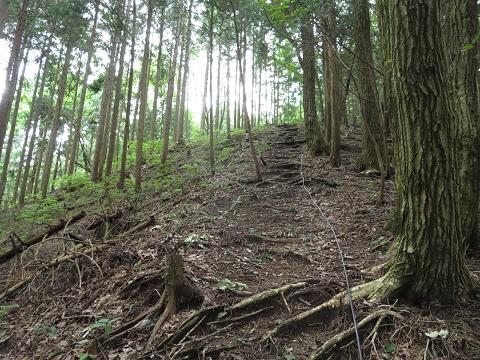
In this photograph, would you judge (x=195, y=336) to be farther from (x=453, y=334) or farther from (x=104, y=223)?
(x=104, y=223)

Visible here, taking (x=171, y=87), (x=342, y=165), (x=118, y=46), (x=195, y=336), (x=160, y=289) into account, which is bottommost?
(x=195, y=336)

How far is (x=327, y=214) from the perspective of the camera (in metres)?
6.68

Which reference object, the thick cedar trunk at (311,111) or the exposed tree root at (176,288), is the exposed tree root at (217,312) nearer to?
the exposed tree root at (176,288)

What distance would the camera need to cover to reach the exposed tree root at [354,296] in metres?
3.40

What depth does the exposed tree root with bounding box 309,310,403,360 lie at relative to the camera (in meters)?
2.99

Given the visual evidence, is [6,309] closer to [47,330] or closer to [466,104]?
[47,330]

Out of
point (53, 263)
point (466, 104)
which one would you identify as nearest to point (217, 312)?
point (53, 263)

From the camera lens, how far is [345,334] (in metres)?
3.08

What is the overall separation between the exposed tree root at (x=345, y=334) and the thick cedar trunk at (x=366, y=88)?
16.1 ft

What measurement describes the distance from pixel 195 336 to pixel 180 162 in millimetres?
11481

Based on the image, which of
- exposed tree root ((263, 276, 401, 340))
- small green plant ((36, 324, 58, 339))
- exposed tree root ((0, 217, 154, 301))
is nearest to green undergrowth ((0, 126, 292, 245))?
exposed tree root ((0, 217, 154, 301))

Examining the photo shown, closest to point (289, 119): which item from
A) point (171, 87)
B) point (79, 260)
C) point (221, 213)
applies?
point (171, 87)

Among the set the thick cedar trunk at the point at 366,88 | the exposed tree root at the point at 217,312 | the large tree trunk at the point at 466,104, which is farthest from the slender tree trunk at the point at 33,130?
the large tree trunk at the point at 466,104

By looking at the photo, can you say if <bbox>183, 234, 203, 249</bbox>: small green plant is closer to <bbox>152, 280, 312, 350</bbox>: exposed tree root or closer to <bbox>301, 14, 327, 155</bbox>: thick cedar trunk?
<bbox>152, 280, 312, 350</bbox>: exposed tree root
